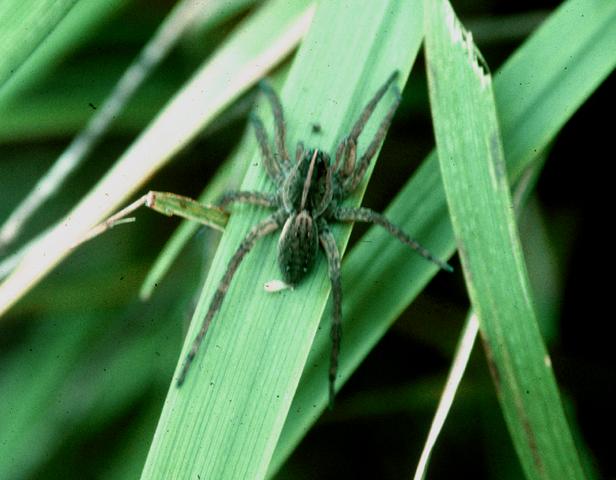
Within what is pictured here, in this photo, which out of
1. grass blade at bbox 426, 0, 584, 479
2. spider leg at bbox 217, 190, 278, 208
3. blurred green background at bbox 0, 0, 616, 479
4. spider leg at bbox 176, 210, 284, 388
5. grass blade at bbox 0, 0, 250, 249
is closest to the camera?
grass blade at bbox 426, 0, 584, 479

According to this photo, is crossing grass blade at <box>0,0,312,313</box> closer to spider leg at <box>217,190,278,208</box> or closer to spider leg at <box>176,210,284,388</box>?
spider leg at <box>217,190,278,208</box>

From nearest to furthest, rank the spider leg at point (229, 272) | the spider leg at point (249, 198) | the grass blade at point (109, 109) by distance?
1. the spider leg at point (229, 272)
2. the spider leg at point (249, 198)
3. the grass blade at point (109, 109)

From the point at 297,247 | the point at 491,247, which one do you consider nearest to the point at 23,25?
the point at 297,247

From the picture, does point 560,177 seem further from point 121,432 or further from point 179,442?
point 121,432

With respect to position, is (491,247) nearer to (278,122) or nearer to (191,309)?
(278,122)

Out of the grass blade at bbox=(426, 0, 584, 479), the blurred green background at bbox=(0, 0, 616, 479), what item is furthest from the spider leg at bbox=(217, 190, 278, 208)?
the grass blade at bbox=(426, 0, 584, 479)

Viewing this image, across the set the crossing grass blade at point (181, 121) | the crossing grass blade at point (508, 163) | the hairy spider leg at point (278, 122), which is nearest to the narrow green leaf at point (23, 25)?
the crossing grass blade at point (181, 121)

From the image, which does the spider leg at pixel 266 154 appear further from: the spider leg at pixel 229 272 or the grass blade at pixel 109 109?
the grass blade at pixel 109 109
